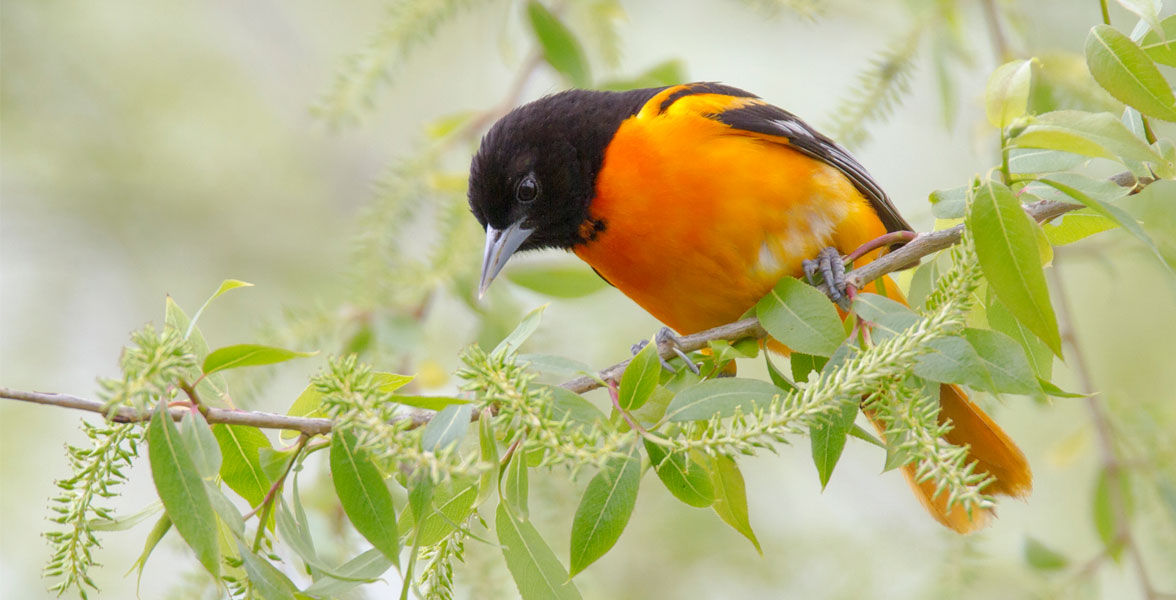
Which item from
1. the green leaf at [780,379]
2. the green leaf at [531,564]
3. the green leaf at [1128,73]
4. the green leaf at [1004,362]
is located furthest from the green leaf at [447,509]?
the green leaf at [1128,73]

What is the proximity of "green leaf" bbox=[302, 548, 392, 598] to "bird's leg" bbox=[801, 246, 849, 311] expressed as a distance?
1037mm

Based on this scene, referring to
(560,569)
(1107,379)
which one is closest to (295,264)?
(1107,379)

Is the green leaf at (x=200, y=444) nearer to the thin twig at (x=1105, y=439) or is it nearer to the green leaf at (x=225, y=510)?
the green leaf at (x=225, y=510)

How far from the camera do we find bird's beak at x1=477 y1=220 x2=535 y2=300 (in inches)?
110

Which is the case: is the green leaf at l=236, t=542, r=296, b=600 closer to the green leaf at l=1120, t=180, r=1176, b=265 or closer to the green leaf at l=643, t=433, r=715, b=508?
the green leaf at l=643, t=433, r=715, b=508

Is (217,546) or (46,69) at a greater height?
(46,69)

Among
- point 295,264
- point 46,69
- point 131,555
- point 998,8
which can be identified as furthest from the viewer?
point 295,264

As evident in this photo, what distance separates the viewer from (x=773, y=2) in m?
2.93

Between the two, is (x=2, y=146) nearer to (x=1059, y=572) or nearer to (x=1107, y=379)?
(x=1059, y=572)

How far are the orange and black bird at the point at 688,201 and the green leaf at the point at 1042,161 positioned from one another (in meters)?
0.75

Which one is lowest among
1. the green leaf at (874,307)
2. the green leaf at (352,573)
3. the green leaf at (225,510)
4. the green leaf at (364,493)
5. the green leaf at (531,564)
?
the green leaf at (531,564)

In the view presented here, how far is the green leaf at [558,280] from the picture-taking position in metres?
2.93

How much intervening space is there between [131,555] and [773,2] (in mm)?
3517

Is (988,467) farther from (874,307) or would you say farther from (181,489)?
(181,489)
